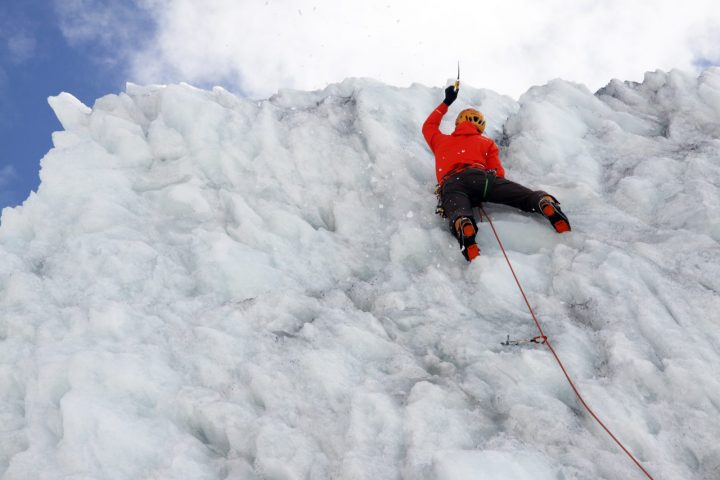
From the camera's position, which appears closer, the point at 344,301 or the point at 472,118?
the point at 344,301

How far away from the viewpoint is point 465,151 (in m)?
6.19

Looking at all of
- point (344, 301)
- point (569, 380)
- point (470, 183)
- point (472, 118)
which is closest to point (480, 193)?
point (470, 183)

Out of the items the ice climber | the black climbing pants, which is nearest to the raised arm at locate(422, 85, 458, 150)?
the ice climber

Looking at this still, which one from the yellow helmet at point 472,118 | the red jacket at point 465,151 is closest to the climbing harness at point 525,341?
the red jacket at point 465,151

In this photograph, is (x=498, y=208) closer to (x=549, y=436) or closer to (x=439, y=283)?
(x=439, y=283)

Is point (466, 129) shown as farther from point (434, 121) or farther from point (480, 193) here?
point (480, 193)

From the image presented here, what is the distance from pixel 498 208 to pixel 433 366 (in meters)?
2.34

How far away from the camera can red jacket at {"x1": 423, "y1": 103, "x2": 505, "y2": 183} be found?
6.16 meters

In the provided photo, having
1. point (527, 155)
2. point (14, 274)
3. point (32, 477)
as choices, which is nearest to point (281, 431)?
point (32, 477)

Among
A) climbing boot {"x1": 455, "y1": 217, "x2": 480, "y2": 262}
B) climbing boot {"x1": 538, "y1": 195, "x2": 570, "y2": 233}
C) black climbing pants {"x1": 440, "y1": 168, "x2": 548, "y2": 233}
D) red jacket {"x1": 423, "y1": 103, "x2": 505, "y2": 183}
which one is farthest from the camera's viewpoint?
red jacket {"x1": 423, "y1": 103, "x2": 505, "y2": 183}

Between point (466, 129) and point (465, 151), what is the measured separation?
47 cm

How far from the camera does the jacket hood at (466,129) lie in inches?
257

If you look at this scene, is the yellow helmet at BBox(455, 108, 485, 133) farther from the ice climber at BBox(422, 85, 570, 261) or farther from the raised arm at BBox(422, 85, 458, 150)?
the raised arm at BBox(422, 85, 458, 150)

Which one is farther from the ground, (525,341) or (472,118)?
(472,118)
